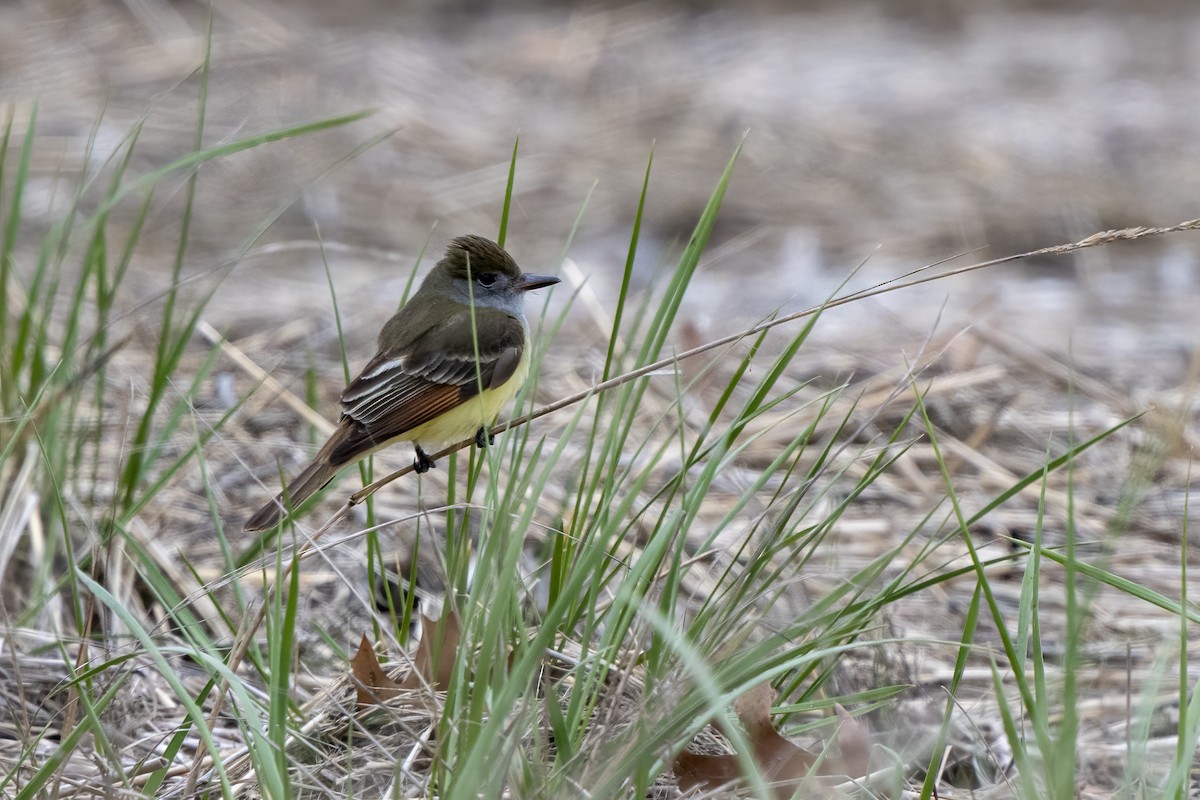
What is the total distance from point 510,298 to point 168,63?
7.26 metres

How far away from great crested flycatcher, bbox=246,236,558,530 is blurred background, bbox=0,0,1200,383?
1983mm

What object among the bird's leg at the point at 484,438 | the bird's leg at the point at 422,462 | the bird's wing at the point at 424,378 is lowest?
the bird's leg at the point at 422,462

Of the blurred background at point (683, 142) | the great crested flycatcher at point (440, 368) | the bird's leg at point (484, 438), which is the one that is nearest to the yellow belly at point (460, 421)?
the great crested flycatcher at point (440, 368)

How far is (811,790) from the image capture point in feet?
8.20

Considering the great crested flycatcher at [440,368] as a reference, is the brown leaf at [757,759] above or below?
below


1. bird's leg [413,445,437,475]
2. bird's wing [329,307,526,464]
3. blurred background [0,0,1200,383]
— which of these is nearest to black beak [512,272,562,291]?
bird's wing [329,307,526,464]

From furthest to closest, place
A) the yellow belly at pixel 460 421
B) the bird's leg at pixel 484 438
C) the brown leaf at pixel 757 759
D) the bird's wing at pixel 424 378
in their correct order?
1. the yellow belly at pixel 460 421
2. the bird's wing at pixel 424 378
3. the bird's leg at pixel 484 438
4. the brown leaf at pixel 757 759

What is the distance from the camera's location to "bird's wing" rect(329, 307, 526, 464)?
3.97 metres

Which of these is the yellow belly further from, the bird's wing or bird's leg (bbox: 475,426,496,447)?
bird's leg (bbox: 475,426,496,447)

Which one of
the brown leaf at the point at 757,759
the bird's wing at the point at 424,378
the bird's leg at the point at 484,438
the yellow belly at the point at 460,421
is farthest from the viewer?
the yellow belly at the point at 460,421

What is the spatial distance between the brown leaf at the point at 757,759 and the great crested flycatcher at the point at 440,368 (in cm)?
123

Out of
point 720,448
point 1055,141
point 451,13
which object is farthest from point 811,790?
point 451,13

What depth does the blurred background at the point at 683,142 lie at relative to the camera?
26.8 ft

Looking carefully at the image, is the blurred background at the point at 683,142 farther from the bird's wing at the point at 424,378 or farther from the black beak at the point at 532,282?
the bird's wing at the point at 424,378
